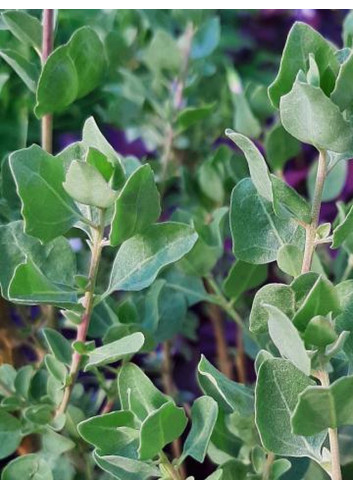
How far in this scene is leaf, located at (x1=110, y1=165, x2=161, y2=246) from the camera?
0.31m

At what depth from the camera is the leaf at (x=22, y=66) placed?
43 cm

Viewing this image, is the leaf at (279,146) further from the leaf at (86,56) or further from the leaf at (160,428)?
the leaf at (160,428)

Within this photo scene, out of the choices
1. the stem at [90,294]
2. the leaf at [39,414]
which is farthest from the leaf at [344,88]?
the leaf at [39,414]

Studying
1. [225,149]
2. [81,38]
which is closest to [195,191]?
[225,149]

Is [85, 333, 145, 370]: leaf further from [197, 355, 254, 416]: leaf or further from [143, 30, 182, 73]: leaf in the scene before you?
[143, 30, 182, 73]: leaf

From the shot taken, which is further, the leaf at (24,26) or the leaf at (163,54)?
the leaf at (163,54)

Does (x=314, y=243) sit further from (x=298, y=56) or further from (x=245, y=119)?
(x=245, y=119)

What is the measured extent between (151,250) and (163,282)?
0.10m

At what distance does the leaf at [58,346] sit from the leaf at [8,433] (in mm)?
56

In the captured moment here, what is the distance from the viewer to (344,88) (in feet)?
0.94

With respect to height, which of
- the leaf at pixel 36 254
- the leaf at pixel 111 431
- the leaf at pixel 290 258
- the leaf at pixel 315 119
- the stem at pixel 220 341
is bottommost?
the stem at pixel 220 341

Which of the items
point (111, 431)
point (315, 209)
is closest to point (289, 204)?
point (315, 209)

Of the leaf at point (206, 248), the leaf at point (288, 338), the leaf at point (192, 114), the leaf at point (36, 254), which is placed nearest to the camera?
the leaf at point (288, 338)

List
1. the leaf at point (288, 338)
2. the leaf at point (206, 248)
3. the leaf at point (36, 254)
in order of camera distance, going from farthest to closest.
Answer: the leaf at point (206, 248)
the leaf at point (36, 254)
the leaf at point (288, 338)
